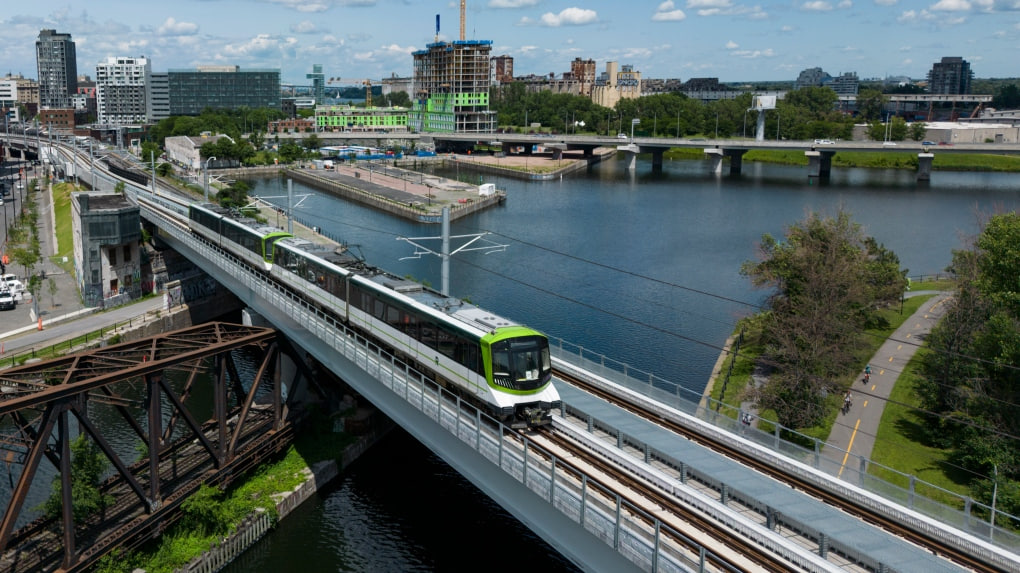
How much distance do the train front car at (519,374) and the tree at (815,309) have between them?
37.9 ft

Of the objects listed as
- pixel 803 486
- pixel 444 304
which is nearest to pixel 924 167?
pixel 444 304

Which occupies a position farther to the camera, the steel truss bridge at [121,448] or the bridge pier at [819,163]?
the bridge pier at [819,163]

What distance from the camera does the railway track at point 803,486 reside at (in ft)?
52.0

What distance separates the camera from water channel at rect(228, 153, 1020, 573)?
79.5 ft

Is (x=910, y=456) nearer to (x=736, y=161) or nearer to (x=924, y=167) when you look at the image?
(x=924, y=167)

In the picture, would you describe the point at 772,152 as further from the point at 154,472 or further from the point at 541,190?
the point at 154,472

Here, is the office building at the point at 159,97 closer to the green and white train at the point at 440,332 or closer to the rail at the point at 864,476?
the green and white train at the point at 440,332

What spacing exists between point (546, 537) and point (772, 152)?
462ft

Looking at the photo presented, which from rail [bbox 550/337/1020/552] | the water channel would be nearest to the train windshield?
rail [bbox 550/337/1020/552]

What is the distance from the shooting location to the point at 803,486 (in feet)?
60.6

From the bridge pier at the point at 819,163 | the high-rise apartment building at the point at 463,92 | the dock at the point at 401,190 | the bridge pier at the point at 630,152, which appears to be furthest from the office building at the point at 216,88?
the bridge pier at the point at 819,163

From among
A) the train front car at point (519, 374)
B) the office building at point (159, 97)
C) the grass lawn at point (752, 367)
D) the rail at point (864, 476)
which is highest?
the office building at point (159, 97)

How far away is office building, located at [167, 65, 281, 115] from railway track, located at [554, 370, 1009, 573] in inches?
7278

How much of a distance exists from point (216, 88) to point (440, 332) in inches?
7404
